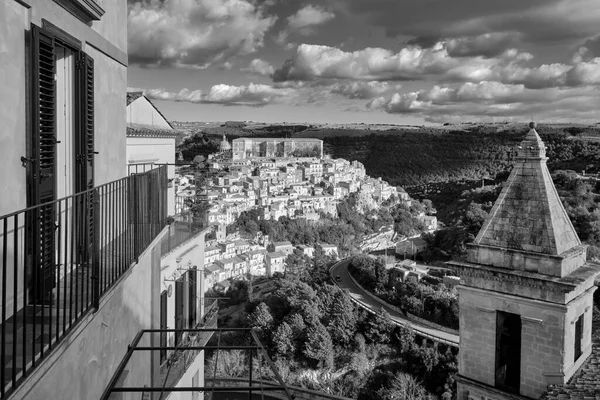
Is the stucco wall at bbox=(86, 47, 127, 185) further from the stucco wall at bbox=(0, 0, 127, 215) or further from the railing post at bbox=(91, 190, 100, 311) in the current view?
the railing post at bbox=(91, 190, 100, 311)

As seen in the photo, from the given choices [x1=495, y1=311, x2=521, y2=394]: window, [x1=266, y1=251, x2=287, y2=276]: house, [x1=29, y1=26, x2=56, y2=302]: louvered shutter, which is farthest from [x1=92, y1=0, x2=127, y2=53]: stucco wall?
[x1=266, y1=251, x2=287, y2=276]: house

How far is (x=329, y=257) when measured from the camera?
179 feet

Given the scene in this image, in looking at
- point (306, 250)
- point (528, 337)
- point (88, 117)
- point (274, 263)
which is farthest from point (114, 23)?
point (306, 250)

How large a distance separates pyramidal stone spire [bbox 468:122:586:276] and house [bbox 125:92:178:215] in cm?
451

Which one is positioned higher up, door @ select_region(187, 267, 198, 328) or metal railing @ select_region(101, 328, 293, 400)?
metal railing @ select_region(101, 328, 293, 400)

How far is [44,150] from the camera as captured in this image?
7.99 ft

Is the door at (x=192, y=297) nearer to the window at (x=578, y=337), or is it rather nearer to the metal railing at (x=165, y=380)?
the metal railing at (x=165, y=380)

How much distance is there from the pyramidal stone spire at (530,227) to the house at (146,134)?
4.51 m

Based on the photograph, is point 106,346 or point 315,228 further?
point 315,228

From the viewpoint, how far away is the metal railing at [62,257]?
180 centimetres

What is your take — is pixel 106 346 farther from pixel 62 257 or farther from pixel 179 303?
pixel 179 303

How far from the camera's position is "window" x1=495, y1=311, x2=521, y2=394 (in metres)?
7.48

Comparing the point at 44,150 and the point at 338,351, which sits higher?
the point at 44,150

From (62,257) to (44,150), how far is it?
65 centimetres
